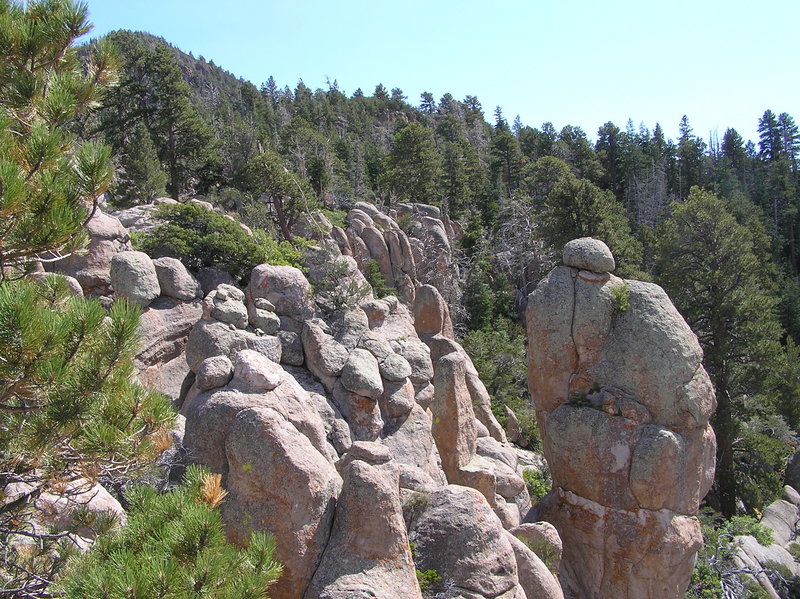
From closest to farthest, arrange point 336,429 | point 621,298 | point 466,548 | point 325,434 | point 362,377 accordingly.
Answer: point 466,548, point 325,434, point 336,429, point 362,377, point 621,298

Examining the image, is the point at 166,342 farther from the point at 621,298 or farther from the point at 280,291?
the point at 621,298

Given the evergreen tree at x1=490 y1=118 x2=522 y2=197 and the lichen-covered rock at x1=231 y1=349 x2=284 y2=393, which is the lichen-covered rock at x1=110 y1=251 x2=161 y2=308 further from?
the evergreen tree at x1=490 y1=118 x2=522 y2=197

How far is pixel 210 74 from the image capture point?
120188 mm

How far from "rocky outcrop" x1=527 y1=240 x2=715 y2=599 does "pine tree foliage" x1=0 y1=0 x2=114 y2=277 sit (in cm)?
1071

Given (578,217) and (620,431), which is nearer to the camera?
(620,431)

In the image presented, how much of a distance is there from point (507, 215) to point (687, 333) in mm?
36128

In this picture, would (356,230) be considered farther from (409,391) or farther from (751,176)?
(751,176)

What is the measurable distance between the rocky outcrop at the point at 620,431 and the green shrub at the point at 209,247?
801 centimetres

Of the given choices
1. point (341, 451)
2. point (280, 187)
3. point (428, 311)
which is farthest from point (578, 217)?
point (341, 451)

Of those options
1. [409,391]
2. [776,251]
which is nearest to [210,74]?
[776,251]

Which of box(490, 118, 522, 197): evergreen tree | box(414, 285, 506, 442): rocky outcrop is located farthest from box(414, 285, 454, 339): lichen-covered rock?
box(490, 118, 522, 197): evergreen tree

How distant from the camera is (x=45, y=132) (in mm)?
5023

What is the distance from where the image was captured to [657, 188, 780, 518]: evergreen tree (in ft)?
73.2

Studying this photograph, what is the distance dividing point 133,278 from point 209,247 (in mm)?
2992
